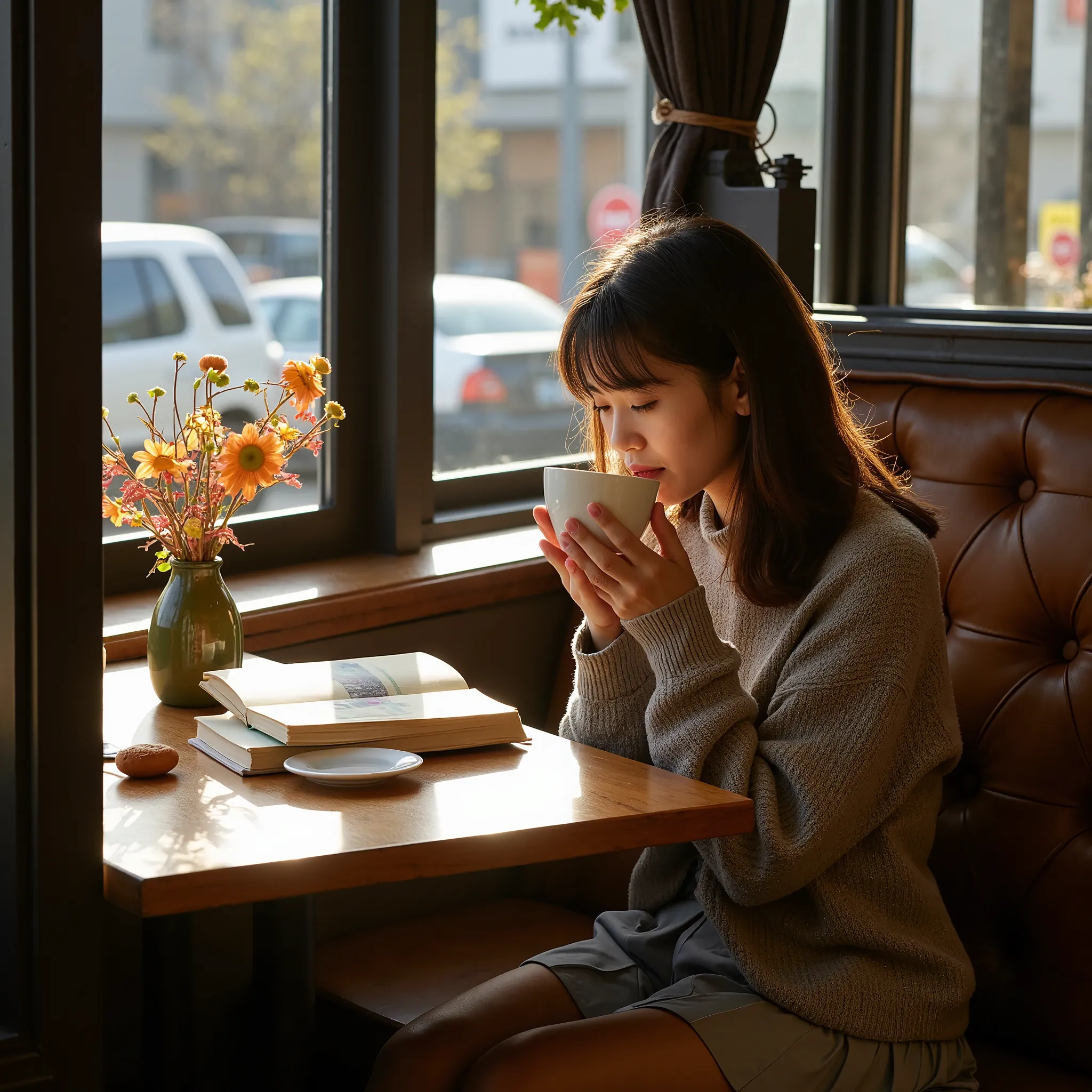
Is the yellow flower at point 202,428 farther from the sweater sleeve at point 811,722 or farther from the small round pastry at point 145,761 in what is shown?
the sweater sleeve at point 811,722

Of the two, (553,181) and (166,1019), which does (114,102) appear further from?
(553,181)

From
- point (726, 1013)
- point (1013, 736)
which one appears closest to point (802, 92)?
point (1013, 736)

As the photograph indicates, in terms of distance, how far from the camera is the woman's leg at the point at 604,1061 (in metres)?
1.26

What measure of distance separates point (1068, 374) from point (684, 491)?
2.41 ft

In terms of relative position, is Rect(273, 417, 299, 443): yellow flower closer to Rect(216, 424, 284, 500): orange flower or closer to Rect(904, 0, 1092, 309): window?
Rect(216, 424, 284, 500): orange flower

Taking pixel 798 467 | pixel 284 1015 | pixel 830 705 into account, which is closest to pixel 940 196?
pixel 798 467

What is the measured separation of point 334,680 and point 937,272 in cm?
288

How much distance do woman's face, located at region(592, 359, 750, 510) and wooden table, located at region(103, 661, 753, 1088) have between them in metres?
0.33

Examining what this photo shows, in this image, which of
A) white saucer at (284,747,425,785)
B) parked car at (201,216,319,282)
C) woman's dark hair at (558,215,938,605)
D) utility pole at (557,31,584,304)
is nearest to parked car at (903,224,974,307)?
utility pole at (557,31,584,304)

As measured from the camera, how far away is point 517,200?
3.69m

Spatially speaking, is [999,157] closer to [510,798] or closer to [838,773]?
[838,773]

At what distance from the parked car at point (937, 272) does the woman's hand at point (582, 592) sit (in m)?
1.74

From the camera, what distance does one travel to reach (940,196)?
11.2 ft

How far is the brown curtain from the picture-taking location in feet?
7.54
